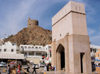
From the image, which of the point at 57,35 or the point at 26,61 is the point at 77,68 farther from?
the point at 26,61

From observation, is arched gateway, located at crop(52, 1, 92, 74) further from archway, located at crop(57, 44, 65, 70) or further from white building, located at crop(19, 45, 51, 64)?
white building, located at crop(19, 45, 51, 64)

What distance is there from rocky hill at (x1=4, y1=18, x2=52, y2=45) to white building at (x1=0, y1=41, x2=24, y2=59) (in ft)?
124

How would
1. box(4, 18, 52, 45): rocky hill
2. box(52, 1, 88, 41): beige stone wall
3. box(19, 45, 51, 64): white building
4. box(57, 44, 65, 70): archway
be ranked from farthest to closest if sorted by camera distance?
box(4, 18, 52, 45): rocky hill
box(19, 45, 51, 64): white building
box(57, 44, 65, 70): archway
box(52, 1, 88, 41): beige stone wall

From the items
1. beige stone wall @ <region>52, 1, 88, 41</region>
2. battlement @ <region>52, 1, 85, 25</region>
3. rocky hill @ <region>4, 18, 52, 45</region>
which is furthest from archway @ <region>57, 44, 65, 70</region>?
rocky hill @ <region>4, 18, 52, 45</region>

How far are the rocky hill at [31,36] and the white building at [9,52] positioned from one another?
1485 inches

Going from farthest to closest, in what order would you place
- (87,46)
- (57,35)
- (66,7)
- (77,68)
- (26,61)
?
1. (26,61)
2. (57,35)
3. (66,7)
4. (87,46)
5. (77,68)

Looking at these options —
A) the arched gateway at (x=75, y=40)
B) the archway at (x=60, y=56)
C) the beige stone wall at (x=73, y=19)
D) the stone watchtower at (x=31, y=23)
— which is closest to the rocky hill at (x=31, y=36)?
the stone watchtower at (x=31, y=23)

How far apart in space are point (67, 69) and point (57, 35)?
292 inches

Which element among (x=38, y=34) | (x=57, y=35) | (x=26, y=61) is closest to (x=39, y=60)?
(x=26, y=61)

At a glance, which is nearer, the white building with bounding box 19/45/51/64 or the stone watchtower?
the white building with bounding box 19/45/51/64

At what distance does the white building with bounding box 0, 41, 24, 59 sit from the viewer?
3909cm

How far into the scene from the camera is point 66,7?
22.1m

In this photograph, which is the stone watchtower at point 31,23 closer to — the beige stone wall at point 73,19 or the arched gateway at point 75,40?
the beige stone wall at point 73,19

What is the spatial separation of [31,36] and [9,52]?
164ft
